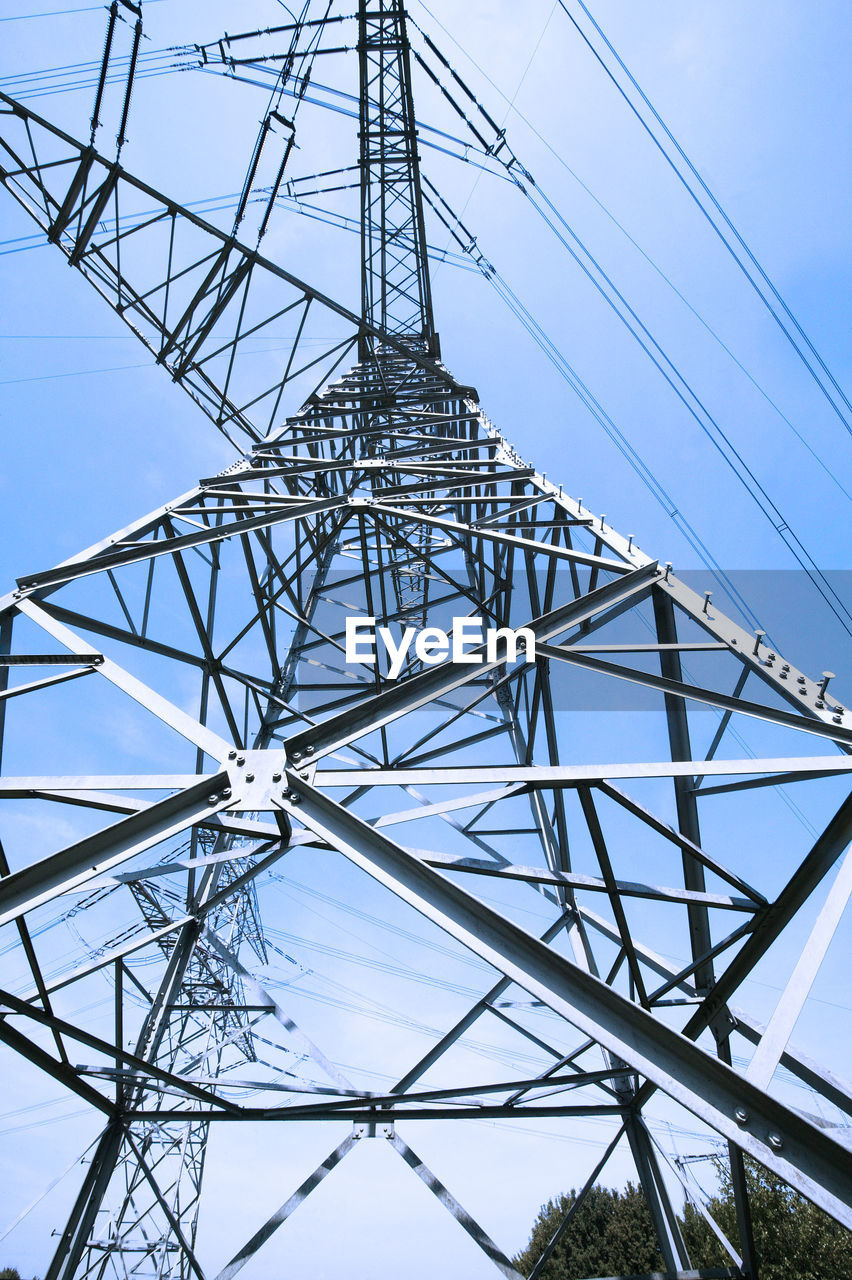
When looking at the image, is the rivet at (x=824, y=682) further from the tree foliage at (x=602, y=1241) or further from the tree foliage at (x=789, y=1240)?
the tree foliage at (x=602, y=1241)

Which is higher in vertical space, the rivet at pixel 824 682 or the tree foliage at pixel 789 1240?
the rivet at pixel 824 682

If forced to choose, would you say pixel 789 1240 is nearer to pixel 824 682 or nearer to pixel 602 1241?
pixel 602 1241

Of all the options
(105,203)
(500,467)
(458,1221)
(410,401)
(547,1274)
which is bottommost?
(547,1274)

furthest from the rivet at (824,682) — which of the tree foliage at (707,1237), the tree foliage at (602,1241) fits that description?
the tree foliage at (602,1241)

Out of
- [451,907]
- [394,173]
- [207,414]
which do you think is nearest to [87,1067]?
[451,907]

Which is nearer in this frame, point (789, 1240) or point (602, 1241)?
point (789, 1240)

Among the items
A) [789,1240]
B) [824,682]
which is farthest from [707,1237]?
[824,682]

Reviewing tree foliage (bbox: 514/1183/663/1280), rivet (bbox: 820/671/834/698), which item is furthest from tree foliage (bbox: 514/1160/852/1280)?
rivet (bbox: 820/671/834/698)

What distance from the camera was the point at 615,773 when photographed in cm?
377

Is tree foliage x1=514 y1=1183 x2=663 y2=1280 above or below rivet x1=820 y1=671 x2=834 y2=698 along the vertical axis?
below

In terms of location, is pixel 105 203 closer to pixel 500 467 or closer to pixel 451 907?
pixel 500 467

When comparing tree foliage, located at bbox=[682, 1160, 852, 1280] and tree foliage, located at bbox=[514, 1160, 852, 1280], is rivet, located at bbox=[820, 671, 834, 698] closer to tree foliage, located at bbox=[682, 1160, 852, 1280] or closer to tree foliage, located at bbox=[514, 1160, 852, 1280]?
tree foliage, located at bbox=[514, 1160, 852, 1280]

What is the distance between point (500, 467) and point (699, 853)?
196 inches

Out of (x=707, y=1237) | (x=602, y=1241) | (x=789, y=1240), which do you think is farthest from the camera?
(x=602, y=1241)
